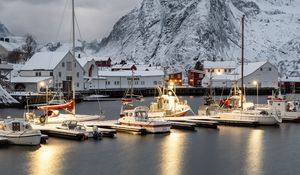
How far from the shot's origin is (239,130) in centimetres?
4919

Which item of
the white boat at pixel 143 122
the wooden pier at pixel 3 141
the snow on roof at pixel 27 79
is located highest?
the snow on roof at pixel 27 79

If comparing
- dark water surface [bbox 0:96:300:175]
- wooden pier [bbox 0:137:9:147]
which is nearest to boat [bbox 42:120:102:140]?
dark water surface [bbox 0:96:300:175]

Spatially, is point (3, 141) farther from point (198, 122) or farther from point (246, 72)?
point (246, 72)

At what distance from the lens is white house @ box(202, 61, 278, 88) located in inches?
5354

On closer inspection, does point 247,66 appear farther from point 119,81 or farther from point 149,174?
point 149,174

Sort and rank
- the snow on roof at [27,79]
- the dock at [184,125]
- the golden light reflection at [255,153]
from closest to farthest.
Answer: the golden light reflection at [255,153]
the dock at [184,125]
the snow on roof at [27,79]

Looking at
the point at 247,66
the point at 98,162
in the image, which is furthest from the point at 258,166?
the point at 247,66

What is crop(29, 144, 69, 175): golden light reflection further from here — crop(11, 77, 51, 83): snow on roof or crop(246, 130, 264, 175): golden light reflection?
crop(11, 77, 51, 83): snow on roof

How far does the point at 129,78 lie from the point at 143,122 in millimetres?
82276

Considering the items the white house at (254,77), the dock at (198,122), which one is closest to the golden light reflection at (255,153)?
the dock at (198,122)

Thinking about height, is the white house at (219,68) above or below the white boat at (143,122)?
above

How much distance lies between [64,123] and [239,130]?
16542 mm

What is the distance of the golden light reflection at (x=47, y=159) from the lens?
3039 centimetres

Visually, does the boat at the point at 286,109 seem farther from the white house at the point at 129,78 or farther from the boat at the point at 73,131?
the white house at the point at 129,78
